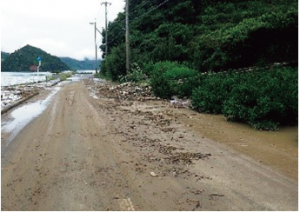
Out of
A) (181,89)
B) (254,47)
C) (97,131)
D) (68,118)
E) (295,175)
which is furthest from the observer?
(254,47)

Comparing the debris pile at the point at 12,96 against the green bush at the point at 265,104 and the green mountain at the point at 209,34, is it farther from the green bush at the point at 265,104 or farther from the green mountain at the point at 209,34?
the green mountain at the point at 209,34

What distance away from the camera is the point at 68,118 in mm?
9695

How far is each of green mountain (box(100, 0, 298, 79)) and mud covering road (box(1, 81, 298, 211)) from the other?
9.61m

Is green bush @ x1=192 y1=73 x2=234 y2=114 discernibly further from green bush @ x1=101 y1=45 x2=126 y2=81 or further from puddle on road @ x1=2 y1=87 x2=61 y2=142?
green bush @ x1=101 y1=45 x2=126 y2=81

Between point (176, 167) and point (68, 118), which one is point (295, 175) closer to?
point (176, 167)

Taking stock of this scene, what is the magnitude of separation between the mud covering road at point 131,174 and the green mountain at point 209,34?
9.61 metres

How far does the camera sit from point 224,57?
1844 centimetres

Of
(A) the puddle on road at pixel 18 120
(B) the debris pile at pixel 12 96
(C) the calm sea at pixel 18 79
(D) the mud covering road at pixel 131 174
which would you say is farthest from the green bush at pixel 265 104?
(C) the calm sea at pixel 18 79

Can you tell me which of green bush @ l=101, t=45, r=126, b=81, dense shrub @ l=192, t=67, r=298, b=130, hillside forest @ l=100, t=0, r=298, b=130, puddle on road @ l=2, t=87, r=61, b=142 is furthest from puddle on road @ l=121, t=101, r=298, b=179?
green bush @ l=101, t=45, r=126, b=81

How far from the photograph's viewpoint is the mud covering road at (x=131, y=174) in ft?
13.0

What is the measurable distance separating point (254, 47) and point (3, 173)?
14.4 m

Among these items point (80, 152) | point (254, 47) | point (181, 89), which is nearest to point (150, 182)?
point (80, 152)

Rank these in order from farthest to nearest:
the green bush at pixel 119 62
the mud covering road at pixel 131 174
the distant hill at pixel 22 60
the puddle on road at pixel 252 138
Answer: the distant hill at pixel 22 60 < the green bush at pixel 119 62 < the puddle on road at pixel 252 138 < the mud covering road at pixel 131 174

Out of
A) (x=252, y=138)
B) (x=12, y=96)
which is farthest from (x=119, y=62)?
(x=252, y=138)
